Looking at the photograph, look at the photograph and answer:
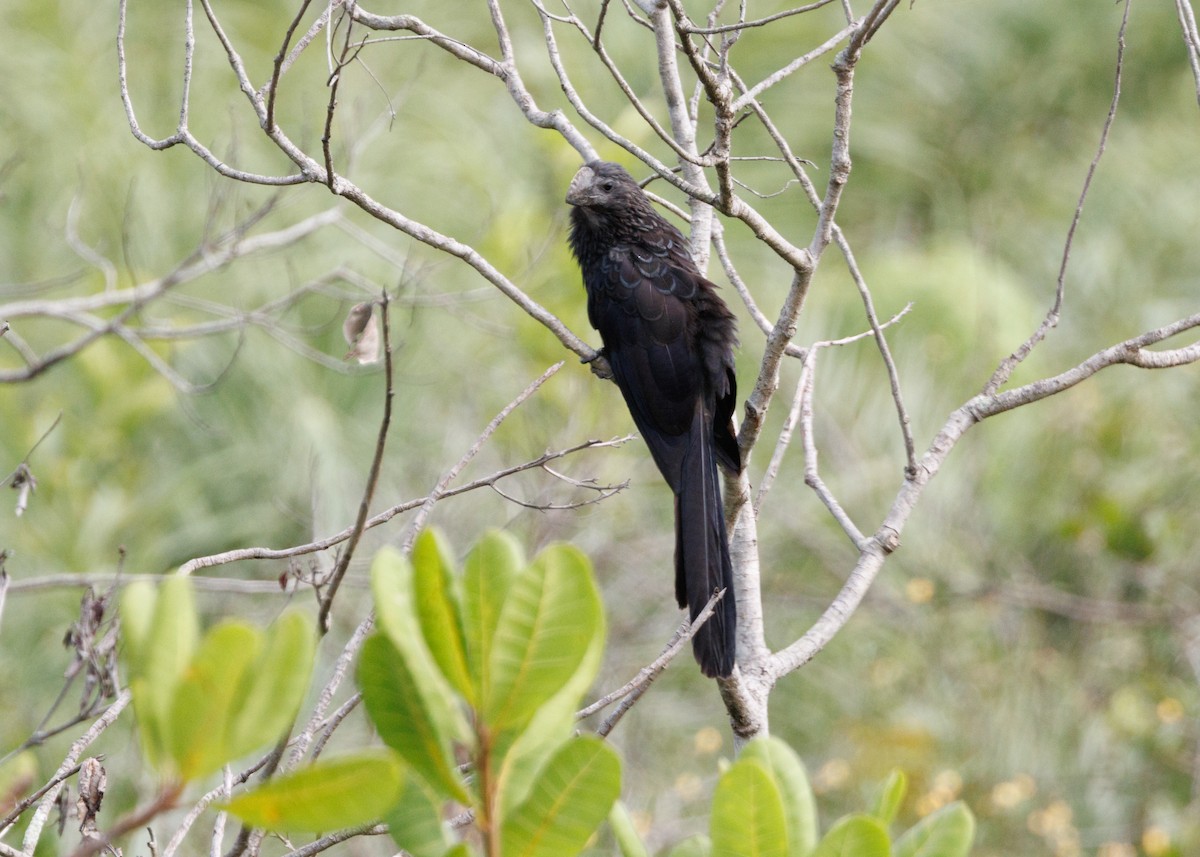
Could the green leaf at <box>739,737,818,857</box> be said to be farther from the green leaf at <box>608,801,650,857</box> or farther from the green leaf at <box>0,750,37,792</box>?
the green leaf at <box>0,750,37,792</box>

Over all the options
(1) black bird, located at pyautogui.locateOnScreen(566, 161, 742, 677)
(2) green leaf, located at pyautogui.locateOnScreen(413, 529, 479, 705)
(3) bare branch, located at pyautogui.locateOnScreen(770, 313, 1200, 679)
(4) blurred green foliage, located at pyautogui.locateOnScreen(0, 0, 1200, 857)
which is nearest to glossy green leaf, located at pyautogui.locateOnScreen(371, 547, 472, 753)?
(2) green leaf, located at pyautogui.locateOnScreen(413, 529, 479, 705)

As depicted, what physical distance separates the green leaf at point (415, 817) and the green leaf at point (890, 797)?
1.42ft

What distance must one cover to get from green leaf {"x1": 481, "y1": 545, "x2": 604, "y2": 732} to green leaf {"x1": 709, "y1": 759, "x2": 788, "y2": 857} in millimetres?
205

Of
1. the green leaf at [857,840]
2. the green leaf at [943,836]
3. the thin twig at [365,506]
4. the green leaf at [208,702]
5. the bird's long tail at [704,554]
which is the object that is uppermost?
the bird's long tail at [704,554]

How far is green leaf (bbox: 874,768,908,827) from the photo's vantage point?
119 cm

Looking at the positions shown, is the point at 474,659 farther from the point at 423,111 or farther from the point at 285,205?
the point at 423,111

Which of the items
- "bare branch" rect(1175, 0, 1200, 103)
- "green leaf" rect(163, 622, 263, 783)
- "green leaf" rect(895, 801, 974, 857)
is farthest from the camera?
"bare branch" rect(1175, 0, 1200, 103)

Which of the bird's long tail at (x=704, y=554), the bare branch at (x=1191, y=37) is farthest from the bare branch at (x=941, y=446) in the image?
the bare branch at (x=1191, y=37)

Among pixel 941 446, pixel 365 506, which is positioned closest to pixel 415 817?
pixel 365 506

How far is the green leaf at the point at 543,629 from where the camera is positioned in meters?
0.92

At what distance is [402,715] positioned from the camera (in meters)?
0.97

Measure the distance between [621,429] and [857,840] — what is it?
4.41 meters

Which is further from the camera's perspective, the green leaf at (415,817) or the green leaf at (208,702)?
the green leaf at (415,817)

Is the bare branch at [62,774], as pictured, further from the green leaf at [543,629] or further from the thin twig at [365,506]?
the green leaf at [543,629]
